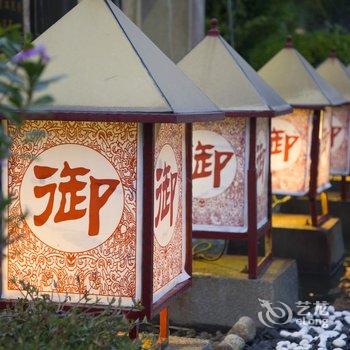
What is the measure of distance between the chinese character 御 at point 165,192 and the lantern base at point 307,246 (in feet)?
15.6

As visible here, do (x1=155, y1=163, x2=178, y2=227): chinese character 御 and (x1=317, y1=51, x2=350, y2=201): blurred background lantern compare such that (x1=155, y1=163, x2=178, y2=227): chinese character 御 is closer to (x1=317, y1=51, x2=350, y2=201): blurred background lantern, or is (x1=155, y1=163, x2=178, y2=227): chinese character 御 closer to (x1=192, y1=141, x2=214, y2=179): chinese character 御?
(x1=192, y1=141, x2=214, y2=179): chinese character 御

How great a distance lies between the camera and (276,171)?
8.98 metres

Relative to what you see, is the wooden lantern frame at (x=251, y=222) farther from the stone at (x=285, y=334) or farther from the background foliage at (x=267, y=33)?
the background foliage at (x=267, y=33)

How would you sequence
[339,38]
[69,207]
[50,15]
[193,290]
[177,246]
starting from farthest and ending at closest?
1. [339,38]
2. [50,15]
3. [193,290]
4. [177,246]
5. [69,207]

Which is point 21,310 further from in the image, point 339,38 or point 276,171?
point 339,38

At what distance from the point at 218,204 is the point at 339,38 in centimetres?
1089

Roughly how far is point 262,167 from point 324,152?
2343 millimetres

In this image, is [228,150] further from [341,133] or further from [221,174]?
[341,133]

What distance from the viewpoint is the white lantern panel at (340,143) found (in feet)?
38.4

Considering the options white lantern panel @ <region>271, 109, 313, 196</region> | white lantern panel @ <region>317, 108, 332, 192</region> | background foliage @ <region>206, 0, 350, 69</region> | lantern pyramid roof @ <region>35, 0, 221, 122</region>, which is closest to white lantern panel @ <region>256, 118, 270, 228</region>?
white lantern panel @ <region>271, 109, 313, 196</region>

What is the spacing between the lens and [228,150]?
7.35 metres

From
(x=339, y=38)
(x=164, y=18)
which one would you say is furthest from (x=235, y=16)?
(x=164, y=18)

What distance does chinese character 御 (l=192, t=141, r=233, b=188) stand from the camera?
289 inches

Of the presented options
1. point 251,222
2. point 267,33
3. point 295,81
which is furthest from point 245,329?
point 267,33
